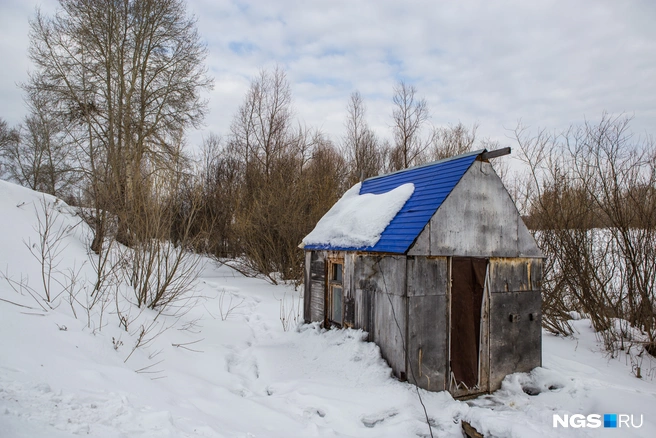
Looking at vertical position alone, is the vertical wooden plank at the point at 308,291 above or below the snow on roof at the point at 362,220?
below

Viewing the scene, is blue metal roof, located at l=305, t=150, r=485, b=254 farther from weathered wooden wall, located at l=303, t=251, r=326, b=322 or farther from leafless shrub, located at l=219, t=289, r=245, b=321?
leafless shrub, located at l=219, t=289, r=245, b=321

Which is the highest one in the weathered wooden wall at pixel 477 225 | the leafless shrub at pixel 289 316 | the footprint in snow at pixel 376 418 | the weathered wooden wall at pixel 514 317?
the weathered wooden wall at pixel 477 225

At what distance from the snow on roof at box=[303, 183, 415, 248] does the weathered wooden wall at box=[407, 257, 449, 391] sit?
92 cm

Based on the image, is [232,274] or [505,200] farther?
[232,274]

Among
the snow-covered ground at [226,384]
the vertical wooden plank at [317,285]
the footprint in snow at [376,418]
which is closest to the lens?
the snow-covered ground at [226,384]

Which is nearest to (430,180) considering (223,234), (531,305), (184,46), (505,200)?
(505,200)

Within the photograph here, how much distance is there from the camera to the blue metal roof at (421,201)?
5.53m

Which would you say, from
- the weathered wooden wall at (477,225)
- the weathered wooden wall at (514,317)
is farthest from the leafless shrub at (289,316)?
the weathered wooden wall at (514,317)

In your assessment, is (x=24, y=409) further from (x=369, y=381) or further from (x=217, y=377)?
(x=369, y=381)

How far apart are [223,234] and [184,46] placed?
29.7 feet

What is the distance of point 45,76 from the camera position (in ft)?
41.9

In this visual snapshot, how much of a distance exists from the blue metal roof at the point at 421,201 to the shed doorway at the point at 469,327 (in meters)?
0.90

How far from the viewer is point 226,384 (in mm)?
5219

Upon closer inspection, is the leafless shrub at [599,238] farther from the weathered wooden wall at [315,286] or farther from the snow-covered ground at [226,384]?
the weathered wooden wall at [315,286]
